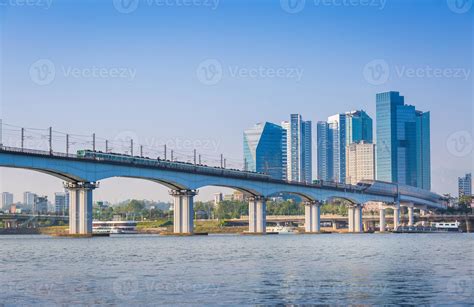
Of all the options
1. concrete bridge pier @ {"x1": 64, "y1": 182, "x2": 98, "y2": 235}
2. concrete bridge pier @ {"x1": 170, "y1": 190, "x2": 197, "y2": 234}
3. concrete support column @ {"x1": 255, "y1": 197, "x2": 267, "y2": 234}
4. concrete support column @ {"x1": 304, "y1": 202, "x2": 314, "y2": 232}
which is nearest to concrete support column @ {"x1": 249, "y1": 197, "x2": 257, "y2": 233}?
concrete support column @ {"x1": 255, "y1": 197, "x2": 267, "y2": 234}

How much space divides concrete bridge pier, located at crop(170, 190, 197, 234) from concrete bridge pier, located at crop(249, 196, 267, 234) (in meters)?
25.1

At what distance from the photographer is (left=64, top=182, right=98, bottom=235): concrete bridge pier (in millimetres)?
117812

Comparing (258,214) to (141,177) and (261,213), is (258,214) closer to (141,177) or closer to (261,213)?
(261,213)

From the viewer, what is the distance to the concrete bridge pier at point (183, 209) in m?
141

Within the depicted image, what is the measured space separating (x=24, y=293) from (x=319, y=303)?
15.1 m

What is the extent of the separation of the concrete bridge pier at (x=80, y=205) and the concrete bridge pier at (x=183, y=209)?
2355 centimetres

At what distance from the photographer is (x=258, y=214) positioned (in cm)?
16600

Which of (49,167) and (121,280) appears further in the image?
(49,167)

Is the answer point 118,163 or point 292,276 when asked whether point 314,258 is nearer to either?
point 292,276

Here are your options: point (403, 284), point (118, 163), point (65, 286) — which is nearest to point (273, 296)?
point (403, 284)

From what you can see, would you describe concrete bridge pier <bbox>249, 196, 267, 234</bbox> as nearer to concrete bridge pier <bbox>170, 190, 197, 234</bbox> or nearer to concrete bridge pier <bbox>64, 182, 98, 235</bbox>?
concrete bridge pier <bbox>170, 190, 197, 234</bbox>

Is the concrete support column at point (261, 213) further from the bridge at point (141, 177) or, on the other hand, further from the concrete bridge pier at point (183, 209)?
the concrete bridge pier at point (183, 209)

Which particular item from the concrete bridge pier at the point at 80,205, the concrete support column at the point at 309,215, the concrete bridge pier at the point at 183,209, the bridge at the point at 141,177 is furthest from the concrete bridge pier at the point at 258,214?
the concrete bridge pier at the point at 80,205

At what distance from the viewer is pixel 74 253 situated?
76812mm
